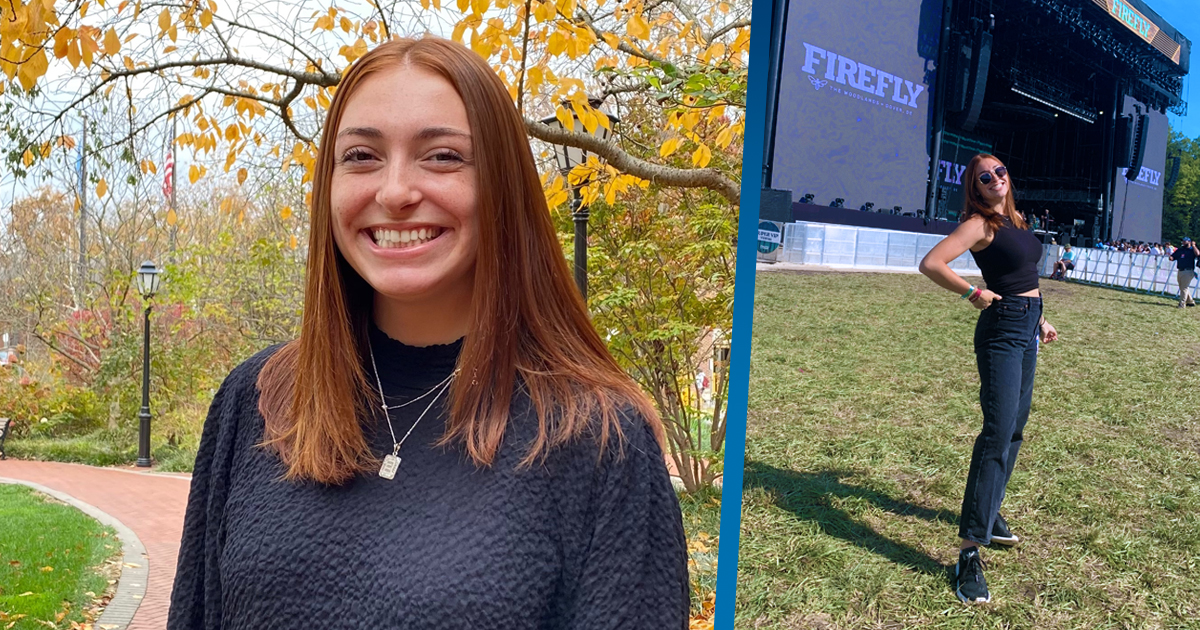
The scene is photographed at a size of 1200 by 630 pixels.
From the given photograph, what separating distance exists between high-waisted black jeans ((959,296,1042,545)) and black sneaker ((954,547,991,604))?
33 millimetres

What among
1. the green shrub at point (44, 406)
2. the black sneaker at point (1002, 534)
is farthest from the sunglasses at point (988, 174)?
the green shrub at point (44, 406)

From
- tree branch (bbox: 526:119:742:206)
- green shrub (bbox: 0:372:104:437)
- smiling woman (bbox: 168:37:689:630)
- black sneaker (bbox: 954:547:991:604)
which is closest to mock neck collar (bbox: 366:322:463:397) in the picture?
smiling woman (bbox: 168:37:689:630)

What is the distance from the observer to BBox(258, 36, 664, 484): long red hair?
3.14ft

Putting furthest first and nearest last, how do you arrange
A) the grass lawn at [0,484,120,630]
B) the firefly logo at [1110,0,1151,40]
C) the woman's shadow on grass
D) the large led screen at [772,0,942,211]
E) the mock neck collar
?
1. the grass lawn at [0,484,120,630]
2. the woman's shadow on grass
3. the large led screen at [772,0,942,211]
4. the firefly logo at [1110,0,1151,40]
5. the mock neck collar

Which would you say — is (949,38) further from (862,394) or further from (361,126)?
(361,126)

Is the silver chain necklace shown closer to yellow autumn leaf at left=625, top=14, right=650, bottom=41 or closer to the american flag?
yellow autumn leaf at left=625, top=14, right=650, bottom=41

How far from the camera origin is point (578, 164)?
8.72 feet

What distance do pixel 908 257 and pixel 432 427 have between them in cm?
110

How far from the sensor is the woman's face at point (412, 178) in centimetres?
96

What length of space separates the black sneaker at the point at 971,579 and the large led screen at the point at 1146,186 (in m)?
0.71

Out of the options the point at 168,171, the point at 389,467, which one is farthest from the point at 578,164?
the point at 389,467

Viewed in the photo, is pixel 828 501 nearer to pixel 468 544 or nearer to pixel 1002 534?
pixel 1002 534

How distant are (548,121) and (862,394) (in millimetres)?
1237

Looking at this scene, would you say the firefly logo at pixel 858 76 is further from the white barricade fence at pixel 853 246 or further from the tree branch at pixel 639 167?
the tree branch at pixel 639 167
